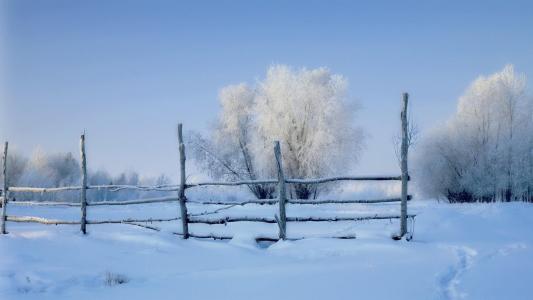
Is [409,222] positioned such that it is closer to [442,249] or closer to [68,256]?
[442,249]

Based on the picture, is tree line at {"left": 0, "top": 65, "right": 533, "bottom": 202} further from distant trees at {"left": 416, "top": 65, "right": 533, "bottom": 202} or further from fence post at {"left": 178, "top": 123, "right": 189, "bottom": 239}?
fence post at {"left": 178, "top": 123, "right": 189, "bottom": 239}

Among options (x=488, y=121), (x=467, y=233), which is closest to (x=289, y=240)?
(x=467, y=233)

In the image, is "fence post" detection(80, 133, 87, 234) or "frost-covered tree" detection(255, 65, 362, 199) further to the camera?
"frost-covered tree" detection(255, 65, 362, 199)

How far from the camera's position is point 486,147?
81.2ft

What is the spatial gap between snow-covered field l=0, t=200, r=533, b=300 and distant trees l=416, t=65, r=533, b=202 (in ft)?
52.1

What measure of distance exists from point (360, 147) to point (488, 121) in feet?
22.6

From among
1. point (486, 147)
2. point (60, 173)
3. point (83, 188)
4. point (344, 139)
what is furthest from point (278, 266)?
point (60, 173)

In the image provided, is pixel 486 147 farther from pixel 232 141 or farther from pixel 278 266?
pixel 278 266

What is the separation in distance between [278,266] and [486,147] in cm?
2161

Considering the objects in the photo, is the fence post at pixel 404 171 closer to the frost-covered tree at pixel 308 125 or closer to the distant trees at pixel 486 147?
the frost-covered tree at pixel 308 125

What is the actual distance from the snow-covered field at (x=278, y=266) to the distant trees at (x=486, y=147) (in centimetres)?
1588

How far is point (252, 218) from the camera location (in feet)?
29.5

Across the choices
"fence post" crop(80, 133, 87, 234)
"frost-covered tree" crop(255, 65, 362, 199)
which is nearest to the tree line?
"frost-covered tree" crop(255, 65, 362, 199)

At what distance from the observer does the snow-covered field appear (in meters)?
4.67
